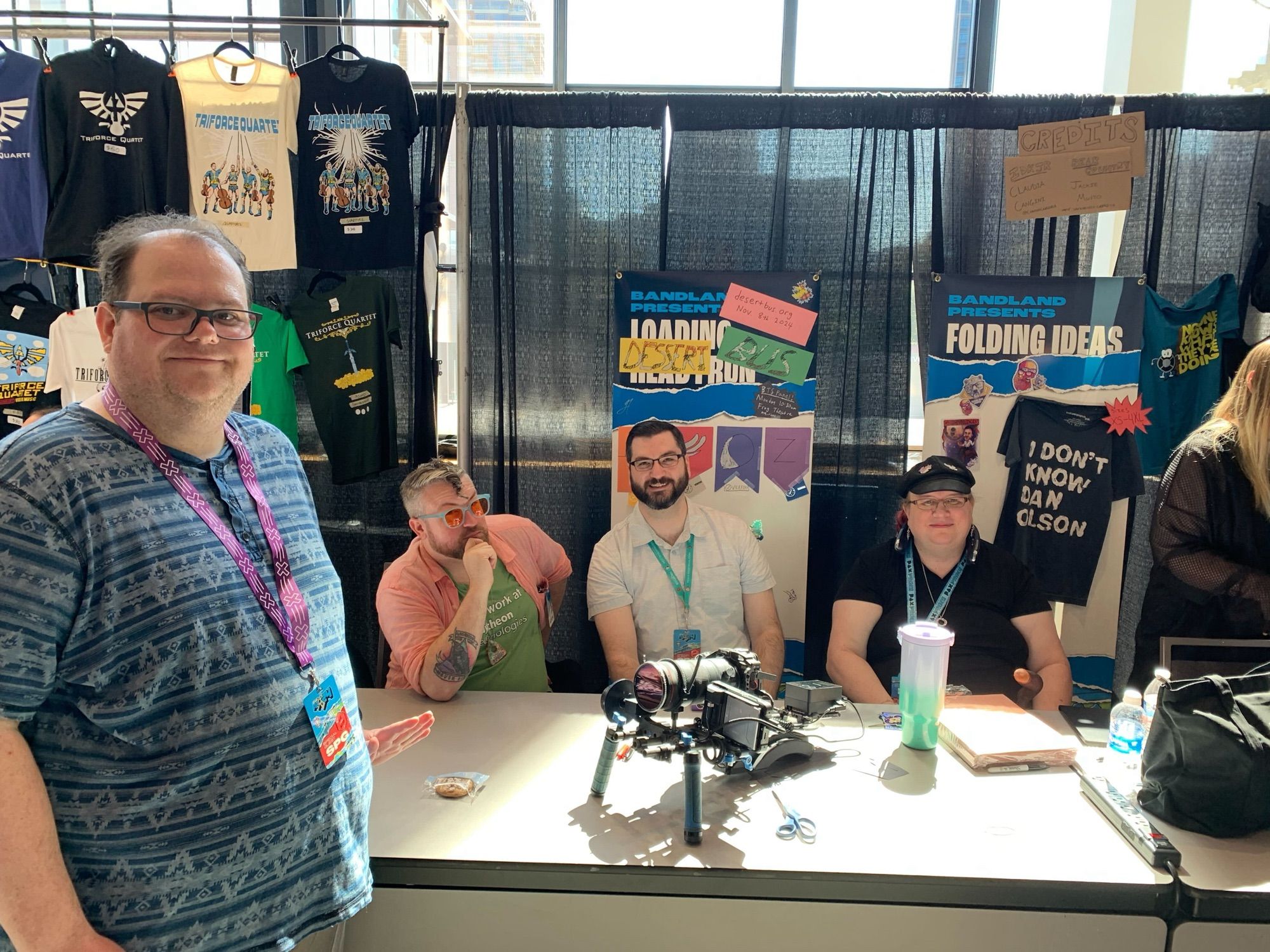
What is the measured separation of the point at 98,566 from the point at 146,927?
0.43m

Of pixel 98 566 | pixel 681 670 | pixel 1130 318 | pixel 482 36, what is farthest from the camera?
pixel 482 36

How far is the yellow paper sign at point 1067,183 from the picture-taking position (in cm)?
274

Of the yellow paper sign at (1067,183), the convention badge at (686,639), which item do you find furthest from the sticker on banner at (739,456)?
the yellow paper sign at (1067,183)

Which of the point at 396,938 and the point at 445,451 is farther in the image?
the point at 445,451

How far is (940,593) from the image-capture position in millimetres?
2355

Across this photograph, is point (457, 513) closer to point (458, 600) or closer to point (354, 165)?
point (458, 600)

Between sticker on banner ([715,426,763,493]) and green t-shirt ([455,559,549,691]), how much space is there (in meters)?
0.90

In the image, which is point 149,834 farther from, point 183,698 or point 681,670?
point 681,670

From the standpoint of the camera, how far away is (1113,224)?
301 centimetres

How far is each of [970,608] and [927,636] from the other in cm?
72

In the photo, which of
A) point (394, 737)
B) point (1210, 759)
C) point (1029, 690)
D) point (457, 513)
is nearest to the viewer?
point (1210, 759)

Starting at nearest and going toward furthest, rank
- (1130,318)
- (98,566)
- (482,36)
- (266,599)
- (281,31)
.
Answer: (98,566), (266,599), (1130,318), (281,31), (482,36)

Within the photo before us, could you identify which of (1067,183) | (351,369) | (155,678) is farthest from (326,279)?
(1067,183)

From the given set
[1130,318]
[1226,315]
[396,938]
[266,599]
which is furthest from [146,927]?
[1226,315]
